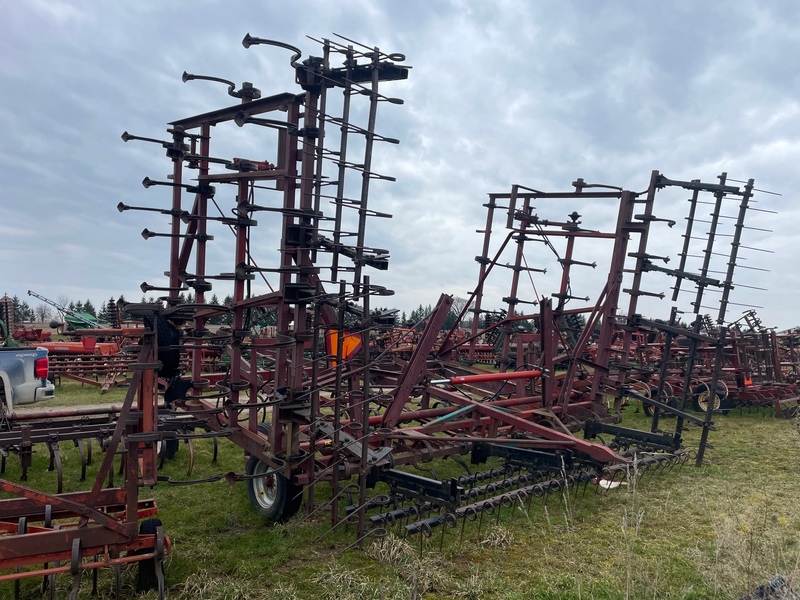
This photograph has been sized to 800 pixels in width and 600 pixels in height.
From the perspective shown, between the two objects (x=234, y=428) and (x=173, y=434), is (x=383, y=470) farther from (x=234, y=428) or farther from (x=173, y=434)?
(x=173, y=434)

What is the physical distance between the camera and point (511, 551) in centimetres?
513

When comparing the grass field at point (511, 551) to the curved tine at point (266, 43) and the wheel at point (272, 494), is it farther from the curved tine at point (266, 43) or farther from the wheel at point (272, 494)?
the curved tine at point (266, 43)

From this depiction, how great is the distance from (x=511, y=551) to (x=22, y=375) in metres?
8.87

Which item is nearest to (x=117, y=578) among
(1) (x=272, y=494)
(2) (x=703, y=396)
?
(1) (x=272, y=494)

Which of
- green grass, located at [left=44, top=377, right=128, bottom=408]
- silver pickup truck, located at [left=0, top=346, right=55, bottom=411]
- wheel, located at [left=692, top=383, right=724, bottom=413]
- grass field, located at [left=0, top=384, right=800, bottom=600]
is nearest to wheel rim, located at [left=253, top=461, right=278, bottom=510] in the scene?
grass field, located at [left=0, top=384, right=800, bottom=600]

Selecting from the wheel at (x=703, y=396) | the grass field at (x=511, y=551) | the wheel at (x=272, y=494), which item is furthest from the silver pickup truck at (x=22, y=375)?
the wheel at (x=703, y=396)

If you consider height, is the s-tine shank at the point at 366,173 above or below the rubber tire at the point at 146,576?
above

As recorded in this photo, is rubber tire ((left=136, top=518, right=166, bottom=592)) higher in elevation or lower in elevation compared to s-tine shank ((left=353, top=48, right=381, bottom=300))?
lower

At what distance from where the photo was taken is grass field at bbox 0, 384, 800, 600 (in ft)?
14.0

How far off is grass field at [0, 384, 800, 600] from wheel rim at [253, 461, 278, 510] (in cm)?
18

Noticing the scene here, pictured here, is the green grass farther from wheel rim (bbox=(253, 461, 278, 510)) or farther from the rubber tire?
the rubber tire

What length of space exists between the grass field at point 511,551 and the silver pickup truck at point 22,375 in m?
2.94

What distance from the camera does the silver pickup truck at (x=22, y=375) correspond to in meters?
9.57

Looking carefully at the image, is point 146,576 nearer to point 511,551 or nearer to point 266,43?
point 511,551
